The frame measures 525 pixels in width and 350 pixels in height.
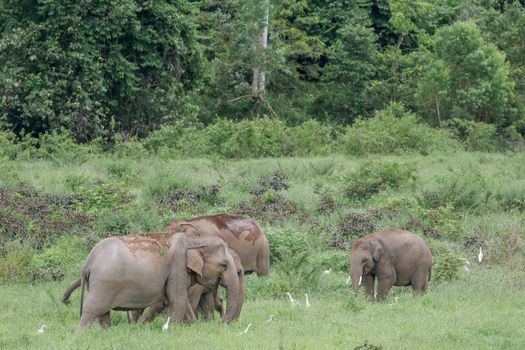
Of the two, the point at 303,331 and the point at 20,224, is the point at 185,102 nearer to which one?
the point at 20,224

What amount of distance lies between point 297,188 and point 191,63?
13111mm

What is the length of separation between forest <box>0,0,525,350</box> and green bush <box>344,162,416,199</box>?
0.05 meters

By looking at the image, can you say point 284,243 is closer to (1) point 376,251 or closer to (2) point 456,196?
(1) point 376,251

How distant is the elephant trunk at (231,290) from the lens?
10375mm

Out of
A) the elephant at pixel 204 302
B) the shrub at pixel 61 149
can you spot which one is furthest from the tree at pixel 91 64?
the elephant at pixel 204 302

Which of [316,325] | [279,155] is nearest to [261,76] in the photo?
[279,155]

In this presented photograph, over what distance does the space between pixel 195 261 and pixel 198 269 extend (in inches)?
3.3

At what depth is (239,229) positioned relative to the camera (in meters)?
12.7

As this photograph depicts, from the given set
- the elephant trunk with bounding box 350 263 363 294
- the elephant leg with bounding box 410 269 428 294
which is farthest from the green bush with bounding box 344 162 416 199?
the elephant trunk with bounding box 350 263 363 294

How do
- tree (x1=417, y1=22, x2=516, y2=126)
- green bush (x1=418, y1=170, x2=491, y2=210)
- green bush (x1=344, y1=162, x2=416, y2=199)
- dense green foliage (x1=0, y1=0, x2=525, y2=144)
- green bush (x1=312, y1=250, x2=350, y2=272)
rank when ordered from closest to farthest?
green bush (x1=312, y1=250, x2=350, y2=272), green bush (x1=418, y1=170, x2=491, y2=210), green bush (x1=344, y1=162, x2=416, y2=199), dense green foliage (x1=0, y1=0, x2=525, y2=144), tree (x1=417, y1=22, x2=516, y2=126)

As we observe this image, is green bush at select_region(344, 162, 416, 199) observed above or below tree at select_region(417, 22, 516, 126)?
below

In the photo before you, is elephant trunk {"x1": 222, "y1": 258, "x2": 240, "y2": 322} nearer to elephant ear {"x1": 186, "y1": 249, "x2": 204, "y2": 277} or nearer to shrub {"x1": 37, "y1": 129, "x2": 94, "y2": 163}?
elephant ear {"x1": 186, "y1": 249, "x2": 204, "y2": 277}

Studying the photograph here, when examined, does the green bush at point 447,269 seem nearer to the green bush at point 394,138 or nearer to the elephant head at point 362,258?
the elephant head at point 362,258

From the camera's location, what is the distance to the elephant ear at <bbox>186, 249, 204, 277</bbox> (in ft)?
34.0
